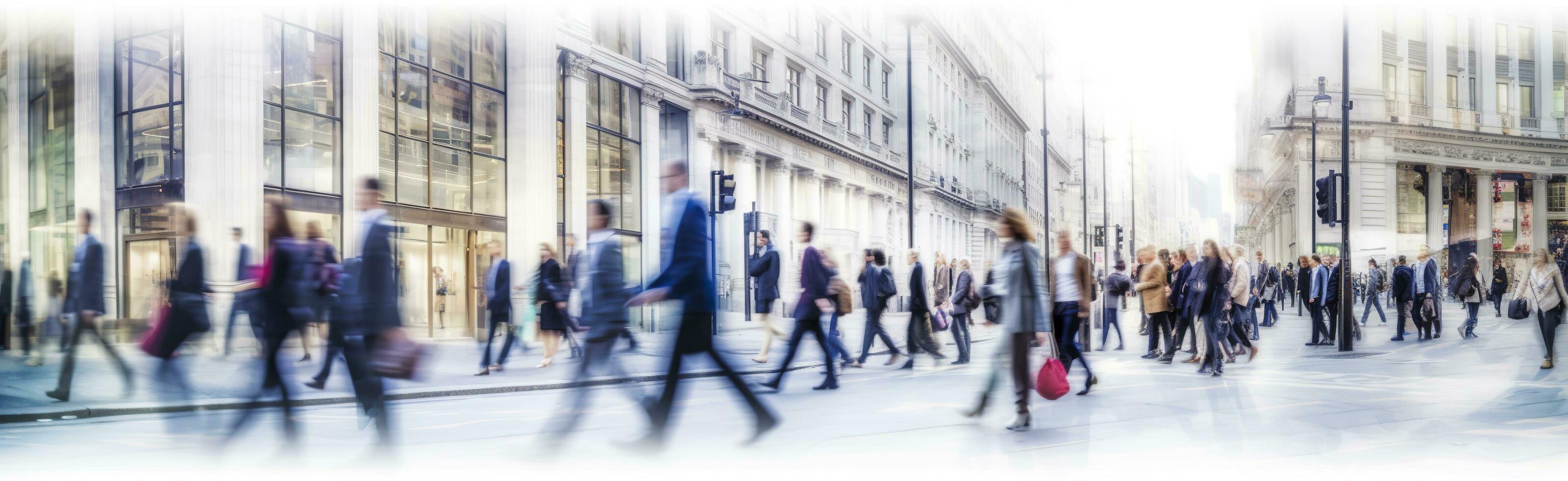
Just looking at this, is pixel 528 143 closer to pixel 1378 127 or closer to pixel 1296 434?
pixel 1296 434

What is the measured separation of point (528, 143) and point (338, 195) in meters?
4.37

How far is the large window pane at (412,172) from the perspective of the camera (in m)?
18.1

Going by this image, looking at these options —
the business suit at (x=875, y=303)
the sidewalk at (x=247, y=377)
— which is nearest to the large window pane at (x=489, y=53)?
the sidewalk at (x=247, y=377)

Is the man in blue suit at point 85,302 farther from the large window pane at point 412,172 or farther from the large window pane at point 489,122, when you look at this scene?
the large window pane at point 489,122

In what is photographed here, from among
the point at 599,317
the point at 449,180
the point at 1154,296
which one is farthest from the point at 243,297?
the point at 449,180

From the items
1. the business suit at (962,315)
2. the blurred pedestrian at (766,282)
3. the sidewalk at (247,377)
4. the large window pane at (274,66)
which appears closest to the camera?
the sidewalk at (247,377)

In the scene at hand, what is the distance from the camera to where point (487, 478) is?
557 cm

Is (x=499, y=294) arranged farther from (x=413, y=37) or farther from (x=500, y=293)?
(x=413, y=37)

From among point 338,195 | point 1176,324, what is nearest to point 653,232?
point 338,195

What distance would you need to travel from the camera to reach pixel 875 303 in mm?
12734

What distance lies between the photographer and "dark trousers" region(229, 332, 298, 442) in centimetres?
600

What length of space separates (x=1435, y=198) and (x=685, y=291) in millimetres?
47191

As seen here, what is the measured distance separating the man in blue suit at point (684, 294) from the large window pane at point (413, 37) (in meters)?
13.5

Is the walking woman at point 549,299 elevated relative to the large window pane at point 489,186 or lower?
lower
